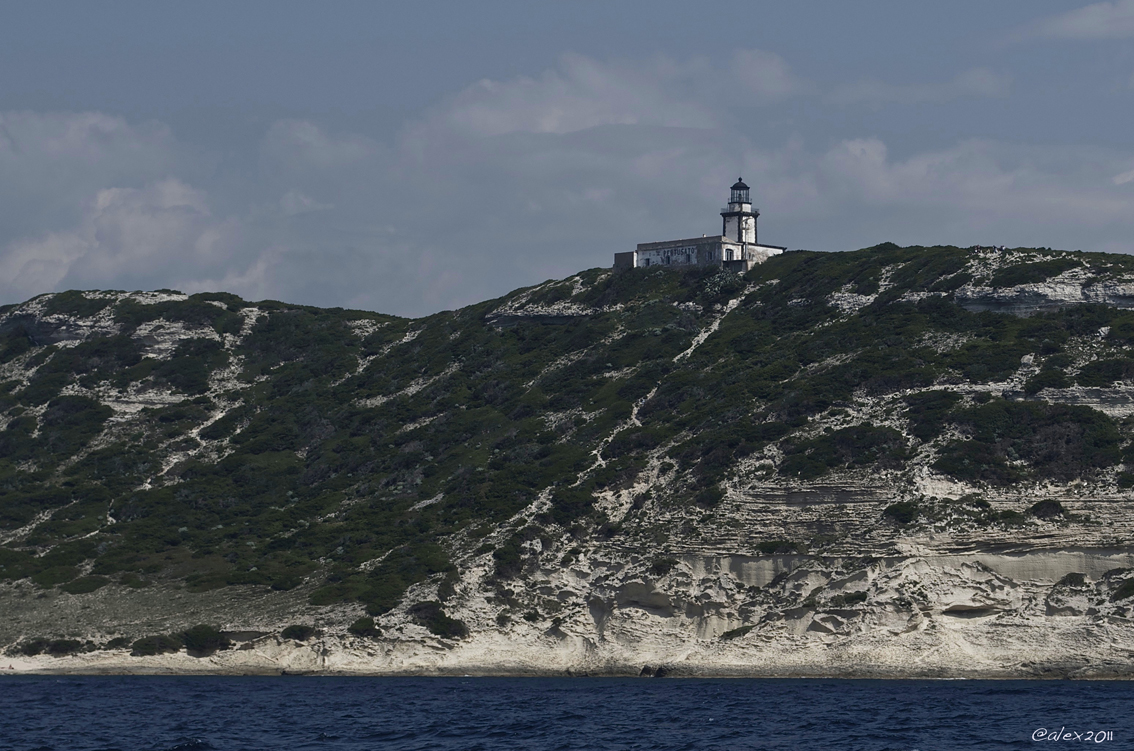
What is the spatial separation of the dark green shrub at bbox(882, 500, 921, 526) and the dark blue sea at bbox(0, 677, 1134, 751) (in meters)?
9.75

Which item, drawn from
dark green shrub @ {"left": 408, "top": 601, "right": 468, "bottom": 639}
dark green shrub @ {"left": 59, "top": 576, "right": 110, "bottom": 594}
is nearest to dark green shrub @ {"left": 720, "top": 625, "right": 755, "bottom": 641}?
dark green shrub @ {"left": 408, "top": 601, "right": 468, "bottom": 639}

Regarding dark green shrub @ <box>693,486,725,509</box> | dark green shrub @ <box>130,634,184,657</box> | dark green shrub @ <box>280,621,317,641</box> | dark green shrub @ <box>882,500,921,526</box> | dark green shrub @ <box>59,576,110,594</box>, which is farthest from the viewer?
dark green shrub @ <box>59,576,110,594</box>

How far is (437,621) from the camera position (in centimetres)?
7469

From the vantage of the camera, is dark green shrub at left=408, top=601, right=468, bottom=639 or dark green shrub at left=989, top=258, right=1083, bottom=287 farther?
dark green shrub at left=989, top=258, right=1083, bottom=287

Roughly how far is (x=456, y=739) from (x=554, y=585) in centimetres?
2875

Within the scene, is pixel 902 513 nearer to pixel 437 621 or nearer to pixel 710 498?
pixel 710 498

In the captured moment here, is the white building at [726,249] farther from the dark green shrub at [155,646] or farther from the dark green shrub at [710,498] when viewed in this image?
the dark green shrub at [155,646]

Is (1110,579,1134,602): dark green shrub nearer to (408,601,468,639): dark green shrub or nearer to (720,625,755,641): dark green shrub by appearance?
(720,625,755,641): dark green shrub

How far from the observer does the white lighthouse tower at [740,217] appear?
123625 millimetres

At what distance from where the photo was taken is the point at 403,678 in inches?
2849

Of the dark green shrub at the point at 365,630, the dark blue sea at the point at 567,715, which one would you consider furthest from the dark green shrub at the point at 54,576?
the dark green shrub at the point at 365,630

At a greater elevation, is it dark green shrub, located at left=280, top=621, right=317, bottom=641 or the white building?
the white building

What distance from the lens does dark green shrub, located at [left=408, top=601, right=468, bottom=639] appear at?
2931 inches

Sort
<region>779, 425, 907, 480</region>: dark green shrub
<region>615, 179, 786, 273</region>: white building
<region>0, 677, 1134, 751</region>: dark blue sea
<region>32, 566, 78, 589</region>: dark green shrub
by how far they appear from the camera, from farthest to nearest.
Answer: <region>615, 179, 786, 273</region>: white building < <region>32, 566, 78, 589</region>: dark green shrub < <region>779, 425, 907, 480</region>: dark green shrub < <region>0, 677, 1134, 751</region>: dark blue sea
